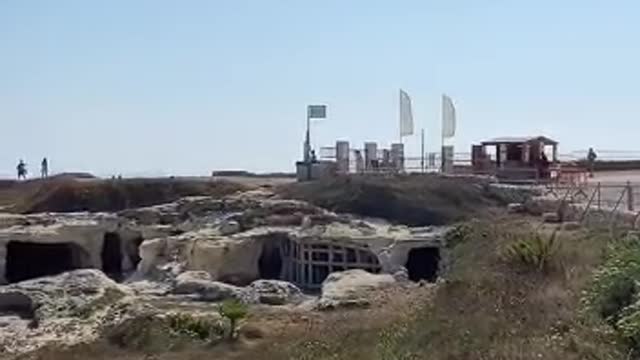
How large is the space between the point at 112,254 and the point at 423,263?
1861 centimetres

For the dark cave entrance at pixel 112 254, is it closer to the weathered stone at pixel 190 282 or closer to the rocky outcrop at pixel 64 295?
the rocky outcrop at pixel 64 295

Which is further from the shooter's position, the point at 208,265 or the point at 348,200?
the point at 348,200

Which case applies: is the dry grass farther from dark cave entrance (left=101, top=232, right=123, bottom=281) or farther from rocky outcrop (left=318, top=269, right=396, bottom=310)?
dark cave entrance (left=101, top=232, right=123, bottom=281)

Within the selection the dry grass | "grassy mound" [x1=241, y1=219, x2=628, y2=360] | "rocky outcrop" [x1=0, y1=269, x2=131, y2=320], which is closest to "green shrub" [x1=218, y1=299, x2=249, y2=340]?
the dry grass

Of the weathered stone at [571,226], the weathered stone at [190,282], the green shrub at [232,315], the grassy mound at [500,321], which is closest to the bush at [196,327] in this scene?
the green shrub at [232,315]

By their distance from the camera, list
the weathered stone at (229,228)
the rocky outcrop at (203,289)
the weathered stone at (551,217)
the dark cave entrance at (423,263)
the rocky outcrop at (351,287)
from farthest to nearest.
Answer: the weathered stone at (229,228)
the dark cave entrance at (423,263)
the rocky outcrop at (203,289)
the weathered stone at (551,217)
the rocky outcrop at (351,287)

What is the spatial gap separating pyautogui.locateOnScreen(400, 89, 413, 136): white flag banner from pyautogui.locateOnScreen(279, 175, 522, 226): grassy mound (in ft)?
11.7

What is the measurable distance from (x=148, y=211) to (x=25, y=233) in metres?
6.66

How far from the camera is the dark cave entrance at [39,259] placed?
57.4 m

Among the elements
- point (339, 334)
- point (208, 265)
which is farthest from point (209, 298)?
point (339, 334)

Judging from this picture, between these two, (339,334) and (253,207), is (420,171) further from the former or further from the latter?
(339,334)

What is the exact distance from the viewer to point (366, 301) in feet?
120

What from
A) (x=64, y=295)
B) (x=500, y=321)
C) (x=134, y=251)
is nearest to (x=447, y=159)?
(x=134, y=251)

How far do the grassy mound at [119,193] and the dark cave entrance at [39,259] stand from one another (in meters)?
5.60
